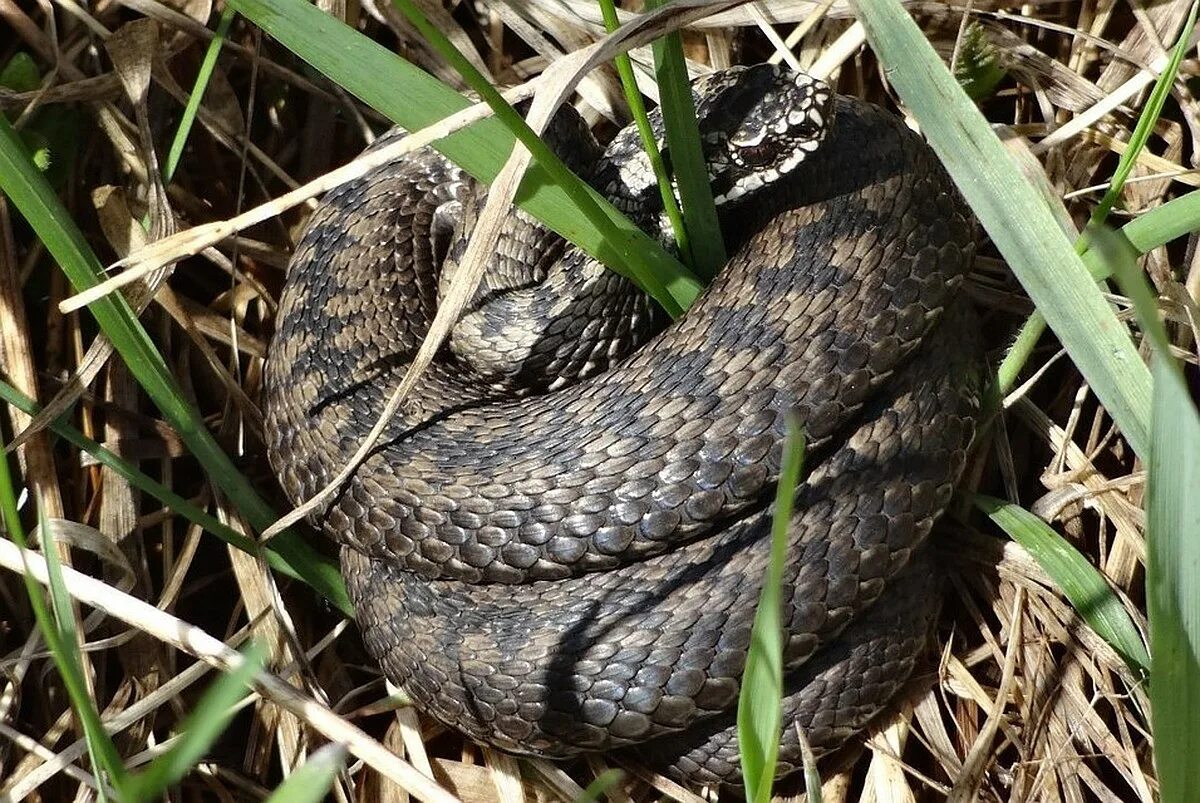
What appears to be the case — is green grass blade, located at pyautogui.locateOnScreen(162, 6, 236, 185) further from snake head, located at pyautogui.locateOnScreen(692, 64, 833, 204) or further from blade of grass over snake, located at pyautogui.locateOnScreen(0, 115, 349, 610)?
snake head, located at pyautogui.locateOnScreen(692, 64, 833, 204)

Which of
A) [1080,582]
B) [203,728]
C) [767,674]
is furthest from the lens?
[1080,582]

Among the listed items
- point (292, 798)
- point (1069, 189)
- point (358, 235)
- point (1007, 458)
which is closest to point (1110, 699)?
point (1007, 458)

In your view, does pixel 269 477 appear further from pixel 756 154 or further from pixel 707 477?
pixel 756 154

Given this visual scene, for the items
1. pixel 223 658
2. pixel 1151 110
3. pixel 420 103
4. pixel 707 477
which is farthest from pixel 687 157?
pixel 223 658

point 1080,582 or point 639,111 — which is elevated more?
point 639,111

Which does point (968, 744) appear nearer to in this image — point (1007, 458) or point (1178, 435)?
A: point (1007, 458)

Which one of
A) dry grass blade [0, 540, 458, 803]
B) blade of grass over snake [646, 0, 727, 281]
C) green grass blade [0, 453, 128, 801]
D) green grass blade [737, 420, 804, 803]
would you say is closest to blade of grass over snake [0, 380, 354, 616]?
dry grass blade [0, 540, 458, 803]

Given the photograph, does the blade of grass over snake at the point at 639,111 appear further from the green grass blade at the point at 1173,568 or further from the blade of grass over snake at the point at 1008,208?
the green grass blade at the point at 1173,568

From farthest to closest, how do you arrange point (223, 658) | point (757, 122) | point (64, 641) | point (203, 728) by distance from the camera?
1. point (757, 122)
2. point (223, 658)
3. point (64, 641)
4. point (203, 728)
